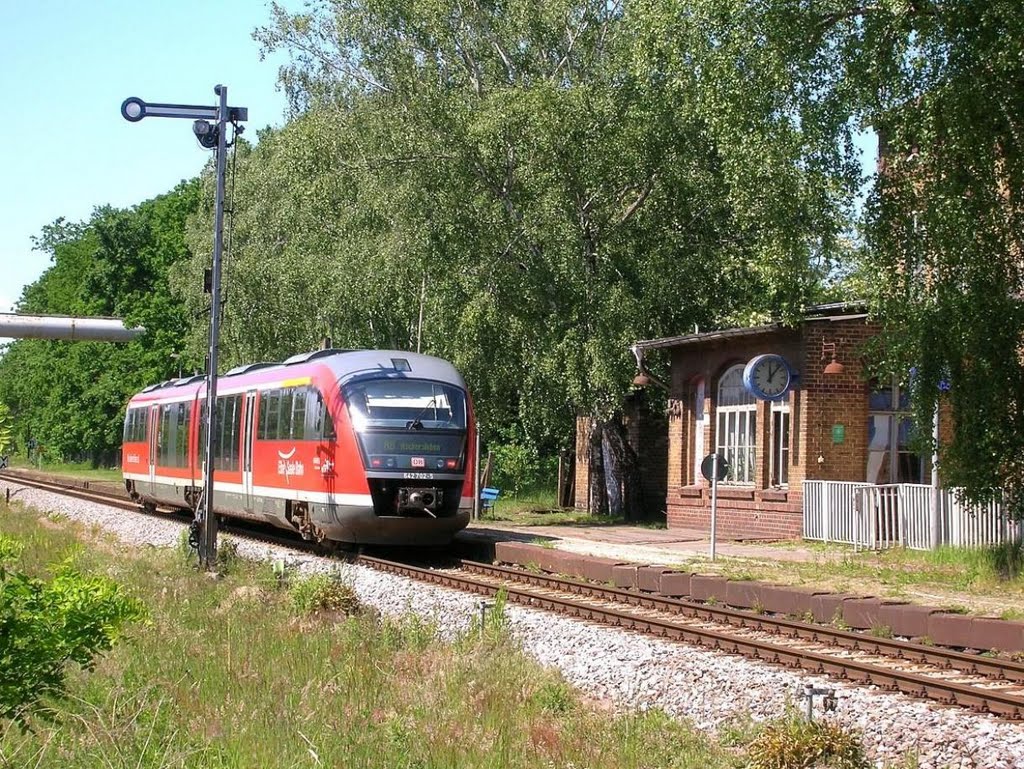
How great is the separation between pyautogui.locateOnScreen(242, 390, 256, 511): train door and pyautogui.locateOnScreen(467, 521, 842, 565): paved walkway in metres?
3.94

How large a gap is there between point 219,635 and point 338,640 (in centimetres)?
109

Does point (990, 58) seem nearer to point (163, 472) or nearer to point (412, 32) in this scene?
point (412, 32)

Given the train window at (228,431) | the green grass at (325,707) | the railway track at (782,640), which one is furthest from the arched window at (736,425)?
the green grass at (325,707)

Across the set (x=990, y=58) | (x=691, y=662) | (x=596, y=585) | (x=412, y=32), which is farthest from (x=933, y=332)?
(x=412, y=32)

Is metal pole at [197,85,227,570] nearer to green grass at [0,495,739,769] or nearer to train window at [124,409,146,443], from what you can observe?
green grass at [0,495,739,769]

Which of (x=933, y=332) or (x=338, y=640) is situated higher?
(x=933, y=332)

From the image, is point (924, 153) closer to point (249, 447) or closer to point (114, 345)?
point (249, 447)

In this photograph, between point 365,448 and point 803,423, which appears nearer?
point 365,448

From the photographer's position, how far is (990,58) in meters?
15.9

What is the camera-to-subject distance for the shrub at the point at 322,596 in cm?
1501

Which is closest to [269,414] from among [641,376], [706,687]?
[641,376]

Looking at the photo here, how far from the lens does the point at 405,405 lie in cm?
2022

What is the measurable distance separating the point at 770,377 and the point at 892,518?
3.52 metres

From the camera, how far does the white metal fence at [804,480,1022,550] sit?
19.9m
